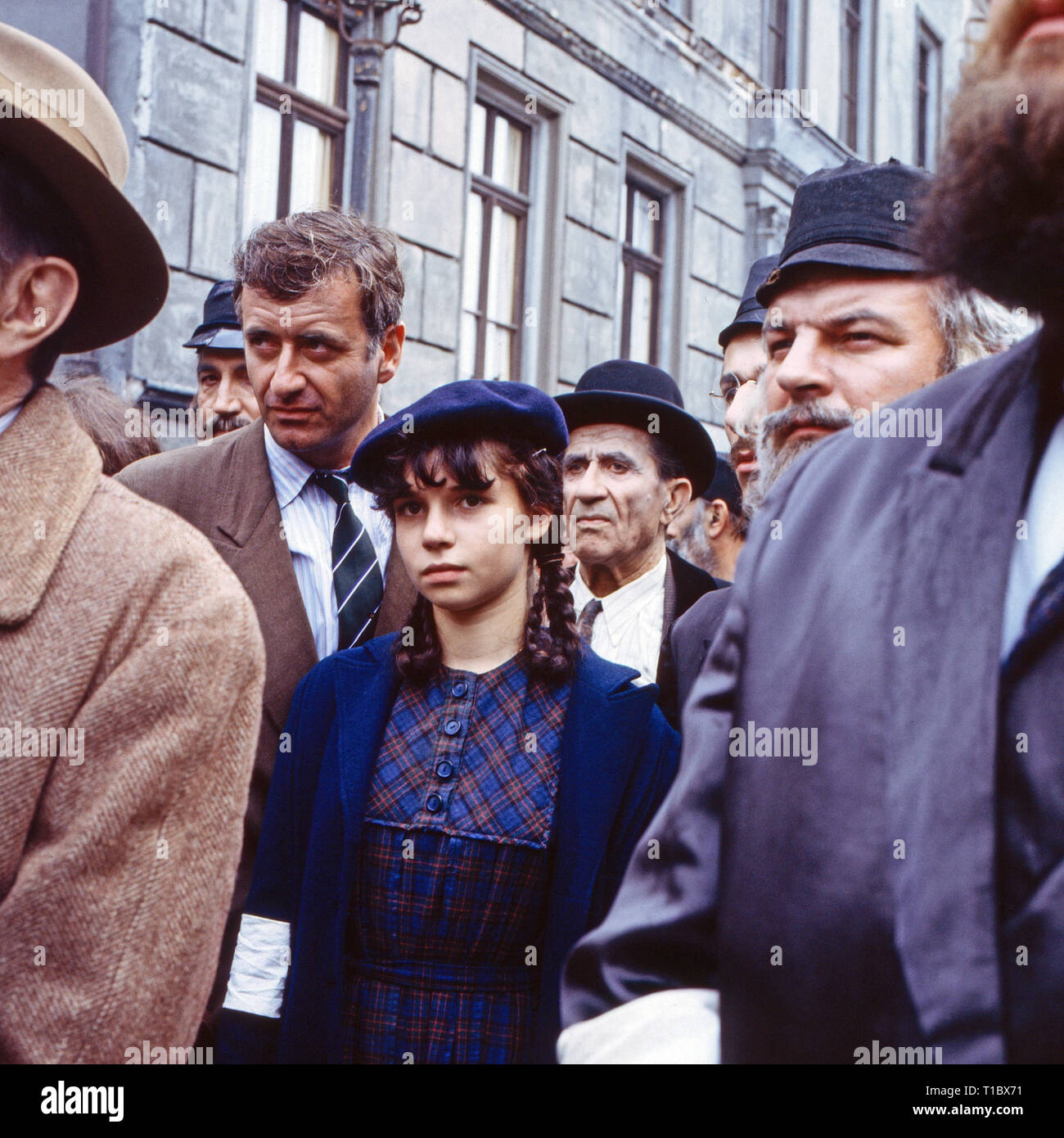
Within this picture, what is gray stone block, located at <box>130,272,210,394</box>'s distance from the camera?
7.07 meters

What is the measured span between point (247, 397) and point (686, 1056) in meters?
3.99

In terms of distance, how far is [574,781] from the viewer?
255 centimetres

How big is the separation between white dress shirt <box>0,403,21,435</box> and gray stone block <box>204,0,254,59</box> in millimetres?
6252

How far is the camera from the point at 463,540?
278 centimetres

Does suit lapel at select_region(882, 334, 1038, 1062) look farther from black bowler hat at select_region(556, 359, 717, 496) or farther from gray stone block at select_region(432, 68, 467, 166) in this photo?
gray stone block at select_region(432, 68, 467, 166)

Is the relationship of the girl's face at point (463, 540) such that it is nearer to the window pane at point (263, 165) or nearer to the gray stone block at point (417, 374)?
the window pane at point (263, 165)

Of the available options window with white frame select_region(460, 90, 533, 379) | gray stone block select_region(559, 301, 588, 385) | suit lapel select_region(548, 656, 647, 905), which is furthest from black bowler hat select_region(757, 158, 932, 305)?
gray stone block select_region(559, 301, 588, 385)

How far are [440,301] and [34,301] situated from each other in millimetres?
7827

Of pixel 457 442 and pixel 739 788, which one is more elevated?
pixel 457 442

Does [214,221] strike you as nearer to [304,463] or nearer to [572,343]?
[572,343]

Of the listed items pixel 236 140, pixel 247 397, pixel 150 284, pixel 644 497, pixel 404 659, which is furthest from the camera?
pixel 236 140
